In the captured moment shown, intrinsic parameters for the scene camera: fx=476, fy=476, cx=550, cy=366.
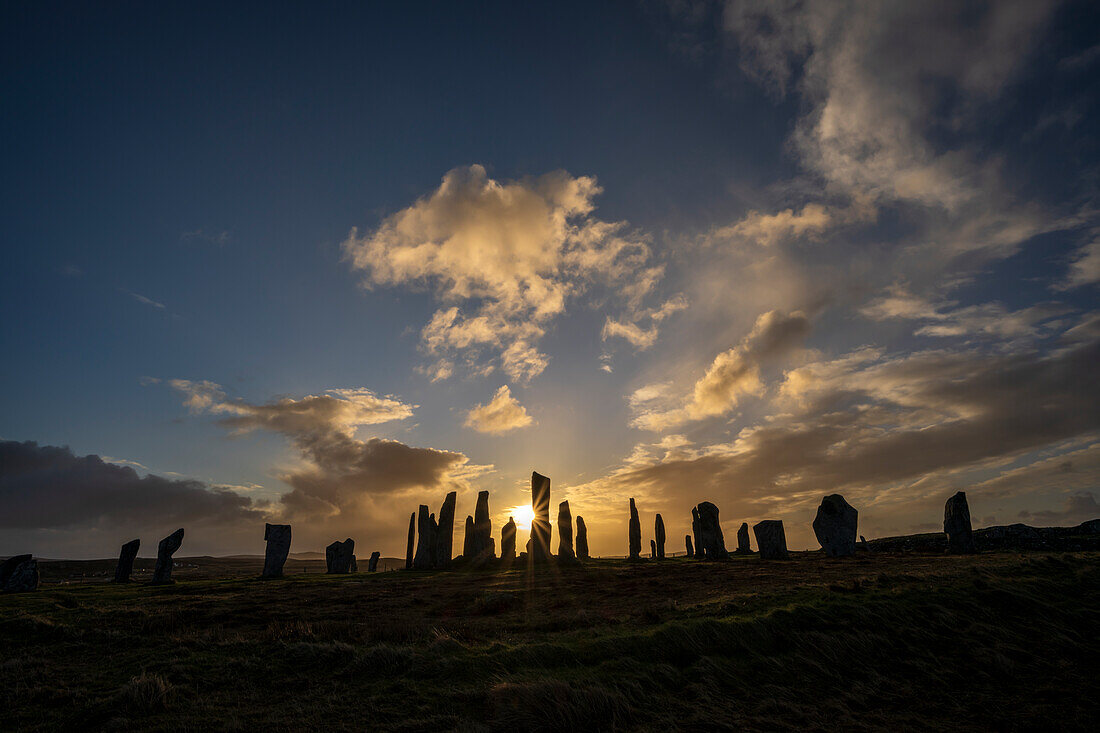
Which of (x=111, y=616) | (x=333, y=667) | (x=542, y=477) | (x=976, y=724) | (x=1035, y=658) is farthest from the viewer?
(x=542, y=477)

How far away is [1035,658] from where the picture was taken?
1072 centimetres

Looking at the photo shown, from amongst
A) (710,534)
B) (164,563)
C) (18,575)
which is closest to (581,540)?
(710,534)

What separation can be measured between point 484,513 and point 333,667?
159 feet

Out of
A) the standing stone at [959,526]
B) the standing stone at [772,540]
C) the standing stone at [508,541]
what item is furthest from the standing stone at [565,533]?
the standing stone at [959,526]

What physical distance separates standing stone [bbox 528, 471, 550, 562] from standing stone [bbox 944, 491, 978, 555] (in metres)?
36.3

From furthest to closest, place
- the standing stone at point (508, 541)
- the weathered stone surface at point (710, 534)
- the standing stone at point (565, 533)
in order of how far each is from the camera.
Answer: the standing stone at point (508, 541) < the standing stone at point (565, 533) < the weathered stone surface at point (710, 534)

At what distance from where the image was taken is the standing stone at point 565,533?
2082 inches

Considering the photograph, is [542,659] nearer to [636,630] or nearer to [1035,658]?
[636,630]

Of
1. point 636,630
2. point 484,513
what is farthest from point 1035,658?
point 484,513

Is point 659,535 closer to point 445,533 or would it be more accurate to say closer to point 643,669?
point 445,533

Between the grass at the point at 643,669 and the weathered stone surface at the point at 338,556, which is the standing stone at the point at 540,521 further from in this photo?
the grass at the point at 643,669

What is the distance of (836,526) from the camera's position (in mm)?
40625

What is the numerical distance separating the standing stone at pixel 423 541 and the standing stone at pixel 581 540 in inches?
691

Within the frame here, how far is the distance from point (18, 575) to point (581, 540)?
48765 millimetres
